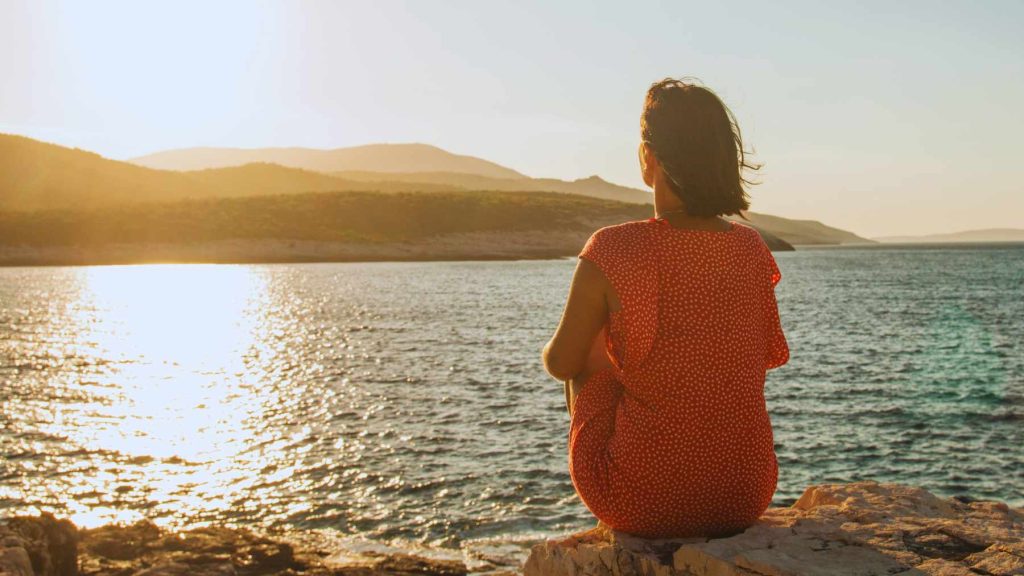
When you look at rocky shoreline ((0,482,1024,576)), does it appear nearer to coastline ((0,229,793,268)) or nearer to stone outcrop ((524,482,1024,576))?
stone outcrop ((524,482,1024,576))

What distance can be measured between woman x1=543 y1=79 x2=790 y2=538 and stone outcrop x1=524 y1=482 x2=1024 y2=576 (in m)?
0.20

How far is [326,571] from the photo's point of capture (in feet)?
34.1

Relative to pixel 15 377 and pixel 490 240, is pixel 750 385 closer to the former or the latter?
pixel 15 377

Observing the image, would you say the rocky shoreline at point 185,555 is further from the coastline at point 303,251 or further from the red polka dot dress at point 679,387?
the coastline at point 303,251

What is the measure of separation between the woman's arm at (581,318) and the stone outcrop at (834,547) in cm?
95

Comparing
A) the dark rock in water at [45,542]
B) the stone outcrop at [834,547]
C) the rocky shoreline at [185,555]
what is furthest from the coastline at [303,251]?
the stone outcrop at [834,547]

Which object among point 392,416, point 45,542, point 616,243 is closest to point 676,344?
point 616,243

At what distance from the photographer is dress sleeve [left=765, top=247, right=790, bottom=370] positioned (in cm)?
446

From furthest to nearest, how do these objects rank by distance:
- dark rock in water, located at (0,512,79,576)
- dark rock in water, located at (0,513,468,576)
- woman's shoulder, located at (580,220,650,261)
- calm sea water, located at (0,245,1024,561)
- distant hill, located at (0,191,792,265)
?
distant hill, located at (0,191,792,265) → calm sea water, located at (0,245,1024,561) → dark rock in water, located at (0,513,468,576) → dark rock in water, located at (0,512,79,576) → woman's shoulder, located at (580,220,650,261)

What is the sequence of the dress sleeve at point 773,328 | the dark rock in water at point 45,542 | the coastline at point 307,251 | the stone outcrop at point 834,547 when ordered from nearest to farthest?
the stone outcrop at point 834,547 → the dress sleeve at point 773,328 → the dark rock in water at point 45,542 → the coastline at point 307,251

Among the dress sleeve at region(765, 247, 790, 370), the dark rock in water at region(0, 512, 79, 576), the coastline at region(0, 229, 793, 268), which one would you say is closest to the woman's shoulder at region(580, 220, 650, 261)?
the dress sleeve at region(765, 247, 790, 370)

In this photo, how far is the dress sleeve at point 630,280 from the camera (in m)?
4.05

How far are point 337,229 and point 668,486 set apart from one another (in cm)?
14013

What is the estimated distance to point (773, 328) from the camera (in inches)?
183
